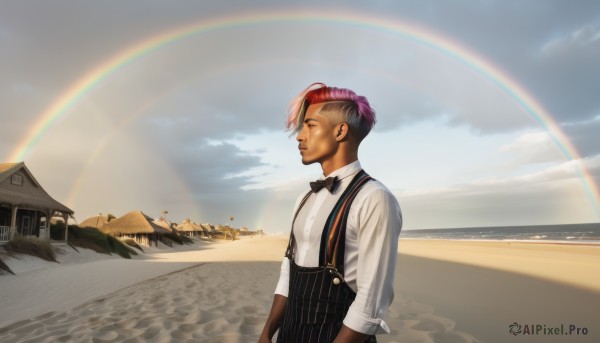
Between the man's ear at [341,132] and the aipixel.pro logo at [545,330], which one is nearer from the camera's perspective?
the man's ear at [341,132]

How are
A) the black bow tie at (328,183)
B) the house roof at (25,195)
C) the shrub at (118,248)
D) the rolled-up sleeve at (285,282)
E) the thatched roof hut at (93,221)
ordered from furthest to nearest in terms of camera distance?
1. the thatched roof hut at (93,221)
2. the shrub at (118,248)
3. the house roof at (25,195)
4. the rolled-up sleeve at (285,282)
5. the black bow tie at (328,183)

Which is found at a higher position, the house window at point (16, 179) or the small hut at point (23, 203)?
the house window at point (16, 179)

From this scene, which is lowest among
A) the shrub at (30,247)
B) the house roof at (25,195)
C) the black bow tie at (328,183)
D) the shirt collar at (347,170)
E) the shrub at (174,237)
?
the shrub at (174,237)

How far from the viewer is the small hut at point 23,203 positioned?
1752 cm

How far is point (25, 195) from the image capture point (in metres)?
19.1

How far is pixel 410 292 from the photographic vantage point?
907 centimetres

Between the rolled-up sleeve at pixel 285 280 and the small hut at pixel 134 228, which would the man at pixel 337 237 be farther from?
the small hut at pixel 134 228

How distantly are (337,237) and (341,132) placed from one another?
0.46 metres

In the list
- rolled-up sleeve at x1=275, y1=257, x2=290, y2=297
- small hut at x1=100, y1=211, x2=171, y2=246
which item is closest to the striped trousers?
rolled-up sleeve at x1=275, y1=257, x2=290, y2=297

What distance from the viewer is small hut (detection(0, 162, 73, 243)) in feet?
57.5

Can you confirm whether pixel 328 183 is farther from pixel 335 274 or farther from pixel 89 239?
pixel 89 239

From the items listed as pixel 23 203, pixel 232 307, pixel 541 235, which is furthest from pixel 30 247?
pixel 541 235

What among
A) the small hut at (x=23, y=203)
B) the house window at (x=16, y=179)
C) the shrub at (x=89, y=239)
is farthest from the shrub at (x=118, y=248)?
the house window at (x=16, y=179)

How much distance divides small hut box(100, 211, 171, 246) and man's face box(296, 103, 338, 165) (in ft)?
109
